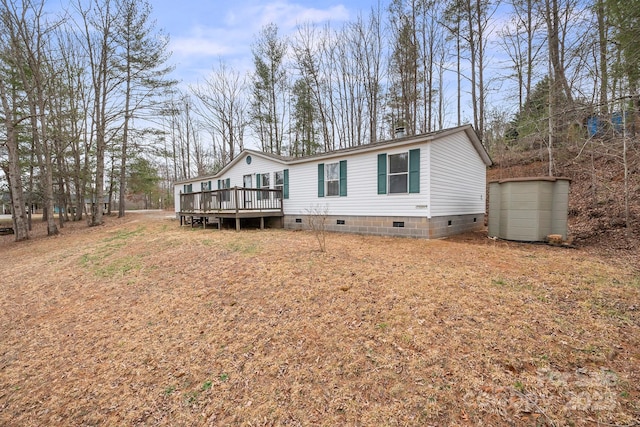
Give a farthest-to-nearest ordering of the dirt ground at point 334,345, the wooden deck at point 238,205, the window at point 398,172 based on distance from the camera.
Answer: the wooden deck at point 238,205, the window at point 398,172, the dirt ground at point 334,345

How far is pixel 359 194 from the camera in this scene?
30.7 ft

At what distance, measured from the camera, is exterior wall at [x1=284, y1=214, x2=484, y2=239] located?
8047 millimetres

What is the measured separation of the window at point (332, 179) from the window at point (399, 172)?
1.76 m

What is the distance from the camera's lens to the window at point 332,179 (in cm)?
1004

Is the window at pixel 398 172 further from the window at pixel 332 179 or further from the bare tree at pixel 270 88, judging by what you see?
the bare tree at pixel 270 88

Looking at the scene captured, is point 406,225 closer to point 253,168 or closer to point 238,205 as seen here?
point 238,205

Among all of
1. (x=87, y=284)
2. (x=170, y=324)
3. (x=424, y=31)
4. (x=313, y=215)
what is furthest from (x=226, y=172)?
(x=424, y=31)

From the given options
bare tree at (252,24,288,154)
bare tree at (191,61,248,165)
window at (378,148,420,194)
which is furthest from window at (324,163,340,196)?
bare tree at (191,61,248,165)

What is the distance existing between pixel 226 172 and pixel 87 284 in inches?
407

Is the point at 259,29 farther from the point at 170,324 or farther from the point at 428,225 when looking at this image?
the point at 170,324

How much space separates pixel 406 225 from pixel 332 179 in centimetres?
327

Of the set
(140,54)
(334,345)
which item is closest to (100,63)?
(140,54)

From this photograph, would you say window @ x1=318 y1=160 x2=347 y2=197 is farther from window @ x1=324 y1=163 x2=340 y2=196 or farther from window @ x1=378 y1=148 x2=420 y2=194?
window @ x1=378 y1=148 x2=420 y2=194

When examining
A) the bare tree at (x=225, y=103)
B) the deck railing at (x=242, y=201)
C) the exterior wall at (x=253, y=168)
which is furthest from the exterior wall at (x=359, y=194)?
the bare tree at (x=225, y=103)
